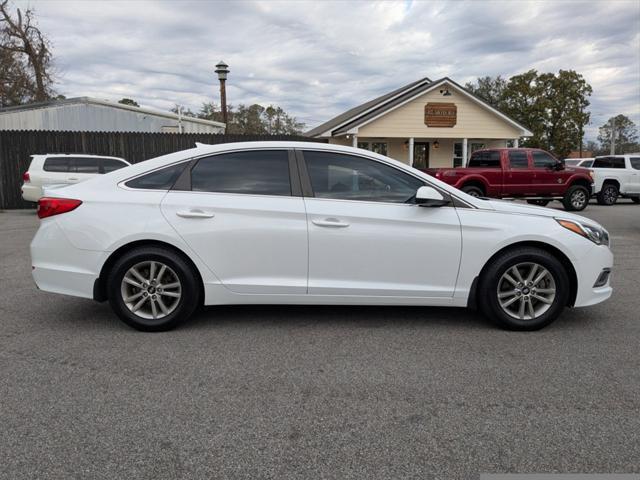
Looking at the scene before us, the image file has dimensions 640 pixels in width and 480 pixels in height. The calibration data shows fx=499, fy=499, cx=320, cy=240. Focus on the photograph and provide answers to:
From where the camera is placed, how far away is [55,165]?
13.2 m

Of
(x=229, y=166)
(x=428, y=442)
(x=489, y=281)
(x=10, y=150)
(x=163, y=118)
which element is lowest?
(x=428, y=442)

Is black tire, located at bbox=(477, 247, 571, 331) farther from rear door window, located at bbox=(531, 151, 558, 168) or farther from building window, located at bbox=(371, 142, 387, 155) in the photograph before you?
building window, located at bbox=(371, 142, 387, 155)

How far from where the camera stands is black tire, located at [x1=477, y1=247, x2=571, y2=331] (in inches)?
167

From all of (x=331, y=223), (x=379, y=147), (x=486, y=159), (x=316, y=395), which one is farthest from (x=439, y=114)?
(x=316, y=395)

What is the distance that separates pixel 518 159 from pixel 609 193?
19.4ft

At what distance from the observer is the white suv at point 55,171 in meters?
13.1

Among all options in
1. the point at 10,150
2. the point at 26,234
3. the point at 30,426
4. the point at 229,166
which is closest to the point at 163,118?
the point at 10,150

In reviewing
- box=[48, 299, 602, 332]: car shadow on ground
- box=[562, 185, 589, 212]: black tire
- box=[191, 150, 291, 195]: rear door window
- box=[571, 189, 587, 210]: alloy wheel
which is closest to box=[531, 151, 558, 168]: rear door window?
box=[562, 185, 589, 212]: black tire

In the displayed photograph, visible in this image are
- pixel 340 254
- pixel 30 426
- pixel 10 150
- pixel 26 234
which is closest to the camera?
pixel 30 426

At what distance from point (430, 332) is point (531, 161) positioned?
1236 centimetres

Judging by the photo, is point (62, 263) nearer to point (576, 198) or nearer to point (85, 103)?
point (576, 198)

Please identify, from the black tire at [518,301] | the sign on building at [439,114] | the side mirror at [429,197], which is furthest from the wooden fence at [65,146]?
the black tire at [518,301]

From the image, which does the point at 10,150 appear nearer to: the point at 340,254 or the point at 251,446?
the point at 340,254

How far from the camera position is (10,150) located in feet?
49.0
